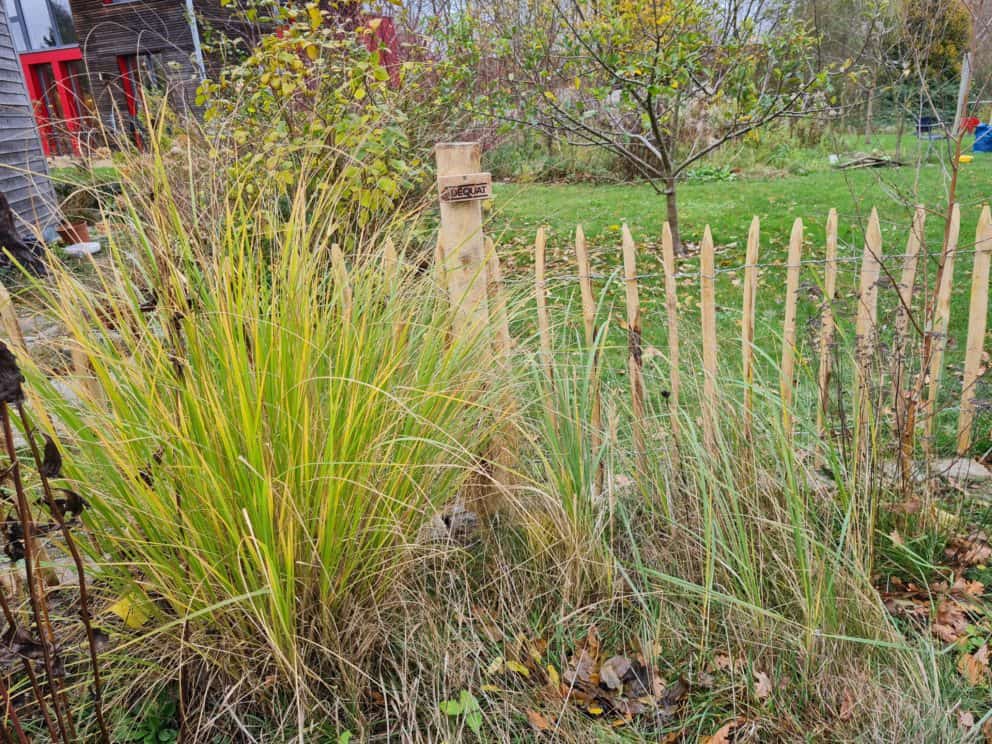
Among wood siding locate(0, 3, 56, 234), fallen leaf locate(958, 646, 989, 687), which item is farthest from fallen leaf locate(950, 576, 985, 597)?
wood siding locate(0, 3, 56, 234)

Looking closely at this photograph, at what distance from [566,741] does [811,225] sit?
7153 millimetres

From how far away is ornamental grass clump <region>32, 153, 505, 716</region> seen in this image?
1.60m

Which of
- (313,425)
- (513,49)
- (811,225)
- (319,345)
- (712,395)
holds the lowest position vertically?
(811,225)

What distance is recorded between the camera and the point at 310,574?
1.71 meters

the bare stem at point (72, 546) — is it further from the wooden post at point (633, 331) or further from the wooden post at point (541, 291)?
the wooden post at point (633, 331)

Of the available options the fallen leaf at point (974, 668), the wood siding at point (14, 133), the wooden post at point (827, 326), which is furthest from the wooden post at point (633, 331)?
the wood siding at point (14, 133)

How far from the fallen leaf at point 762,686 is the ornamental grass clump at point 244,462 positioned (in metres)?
0.91

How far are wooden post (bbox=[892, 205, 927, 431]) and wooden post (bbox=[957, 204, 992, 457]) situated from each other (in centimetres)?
20

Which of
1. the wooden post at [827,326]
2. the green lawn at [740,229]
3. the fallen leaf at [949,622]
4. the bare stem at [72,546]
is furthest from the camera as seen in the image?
the green lawn at [740,229]

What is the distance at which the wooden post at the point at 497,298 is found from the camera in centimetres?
229

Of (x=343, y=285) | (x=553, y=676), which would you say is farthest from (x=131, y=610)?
(x=553, y=676)

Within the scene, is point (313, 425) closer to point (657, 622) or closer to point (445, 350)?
point (445, 350)

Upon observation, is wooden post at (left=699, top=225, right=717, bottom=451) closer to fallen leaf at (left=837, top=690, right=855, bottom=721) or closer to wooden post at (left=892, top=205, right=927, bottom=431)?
wooden post at (left=892, top=205, right=927, bottom=431)

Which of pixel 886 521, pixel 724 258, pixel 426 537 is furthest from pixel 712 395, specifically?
pixel 724 258
